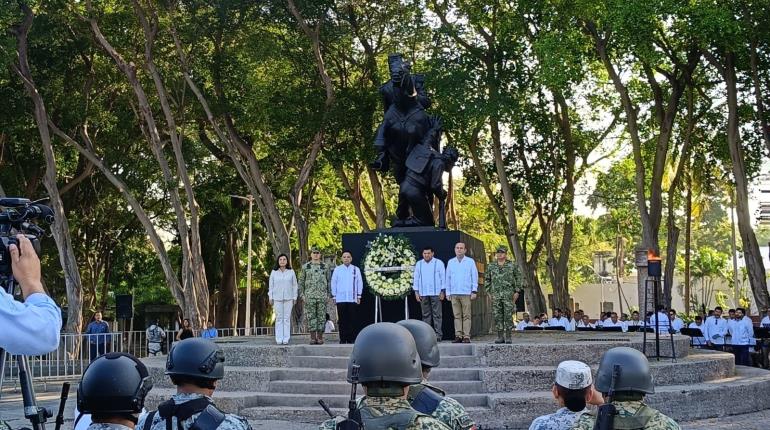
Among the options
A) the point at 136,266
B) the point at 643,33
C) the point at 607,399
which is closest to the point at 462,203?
the point at 136,266

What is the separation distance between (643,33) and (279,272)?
1267cm

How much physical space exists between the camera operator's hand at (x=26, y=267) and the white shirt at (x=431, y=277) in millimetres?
13466

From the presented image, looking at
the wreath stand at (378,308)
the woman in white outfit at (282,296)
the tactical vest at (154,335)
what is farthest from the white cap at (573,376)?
the tactical vest at (154,335)

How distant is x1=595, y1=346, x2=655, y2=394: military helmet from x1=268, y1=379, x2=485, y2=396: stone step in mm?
8727

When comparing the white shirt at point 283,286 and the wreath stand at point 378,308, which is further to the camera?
the wreath stand at point 378,308

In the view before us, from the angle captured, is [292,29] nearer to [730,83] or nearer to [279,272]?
[730,83]

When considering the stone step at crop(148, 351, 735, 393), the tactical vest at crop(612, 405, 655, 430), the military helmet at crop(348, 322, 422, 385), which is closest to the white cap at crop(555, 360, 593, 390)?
the tactical vest at crop(612, 405, 655, 430)

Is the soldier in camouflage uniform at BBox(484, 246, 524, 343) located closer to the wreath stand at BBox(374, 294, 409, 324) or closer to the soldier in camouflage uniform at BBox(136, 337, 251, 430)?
the wreath stand at BBox(374, 294, 409, 324)

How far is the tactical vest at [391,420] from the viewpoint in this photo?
4.34m

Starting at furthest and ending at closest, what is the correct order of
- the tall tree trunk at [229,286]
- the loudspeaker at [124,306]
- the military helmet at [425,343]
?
the tall tree trunk at [229,286] < the loudspeaker at [124,306] < the military helmet at [425,343]

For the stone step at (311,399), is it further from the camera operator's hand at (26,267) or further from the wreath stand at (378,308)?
the camera operator's hand at (26,267)

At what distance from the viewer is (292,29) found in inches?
1226

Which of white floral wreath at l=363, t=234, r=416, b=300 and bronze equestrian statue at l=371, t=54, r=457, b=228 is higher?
bronze equestrian statue at l=371, t=54, r=457, b=228

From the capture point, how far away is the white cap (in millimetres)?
5715
